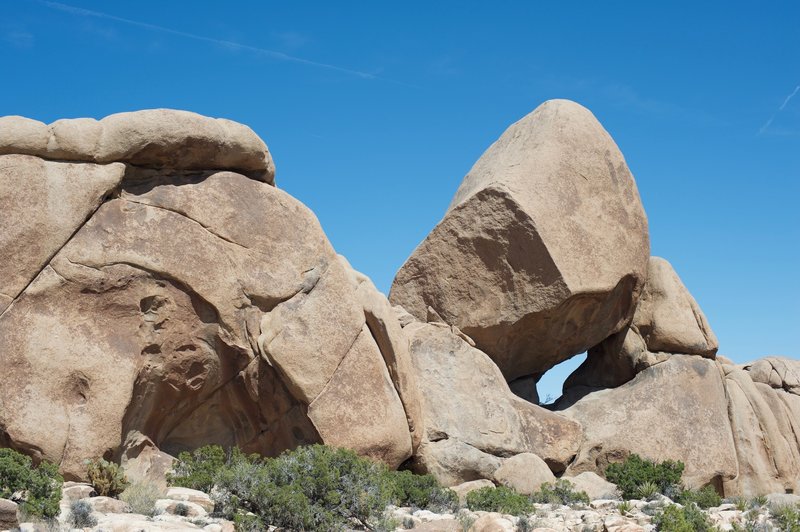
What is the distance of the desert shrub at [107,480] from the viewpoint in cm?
1122

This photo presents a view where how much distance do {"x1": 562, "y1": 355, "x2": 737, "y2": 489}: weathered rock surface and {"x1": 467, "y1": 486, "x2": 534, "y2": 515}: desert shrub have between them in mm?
4478

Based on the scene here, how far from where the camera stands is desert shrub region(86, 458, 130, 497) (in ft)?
36.8

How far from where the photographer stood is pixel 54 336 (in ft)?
41.4

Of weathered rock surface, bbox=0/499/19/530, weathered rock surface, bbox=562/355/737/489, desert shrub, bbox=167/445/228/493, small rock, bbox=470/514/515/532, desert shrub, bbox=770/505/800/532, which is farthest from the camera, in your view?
weathered rock surface, bbox=562/355/737/489

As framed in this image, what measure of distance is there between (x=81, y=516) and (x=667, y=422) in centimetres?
1200

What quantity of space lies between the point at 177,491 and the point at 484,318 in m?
7.73

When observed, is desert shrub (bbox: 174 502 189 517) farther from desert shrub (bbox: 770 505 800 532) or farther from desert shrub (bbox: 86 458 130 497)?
desert shrub (bbox: 770 505 800 532)

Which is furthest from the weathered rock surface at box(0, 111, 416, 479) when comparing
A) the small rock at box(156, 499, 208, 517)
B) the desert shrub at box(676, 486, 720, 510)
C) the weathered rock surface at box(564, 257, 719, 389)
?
the weathered rock surface at box(564, 257, 719, 389)

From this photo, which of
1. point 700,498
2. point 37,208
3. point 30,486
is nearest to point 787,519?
point 700,498

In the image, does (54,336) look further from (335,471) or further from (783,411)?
(783,411)

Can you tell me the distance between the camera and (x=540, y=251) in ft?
57.2

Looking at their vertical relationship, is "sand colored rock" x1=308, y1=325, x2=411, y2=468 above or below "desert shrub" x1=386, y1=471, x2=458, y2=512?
above

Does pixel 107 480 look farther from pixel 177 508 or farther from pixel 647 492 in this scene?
pixel 647 492

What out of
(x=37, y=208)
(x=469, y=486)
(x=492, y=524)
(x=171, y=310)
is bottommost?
(x=492, y=524)
